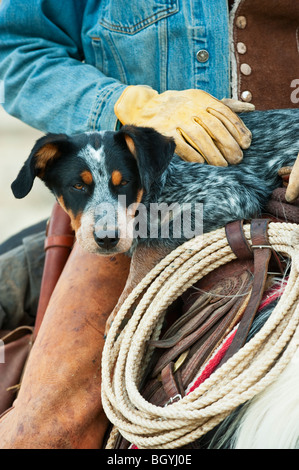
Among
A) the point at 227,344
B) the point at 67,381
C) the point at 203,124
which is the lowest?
the point at 67,381

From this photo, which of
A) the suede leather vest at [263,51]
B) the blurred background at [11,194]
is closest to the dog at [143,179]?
the suede leather vest at [263,51]

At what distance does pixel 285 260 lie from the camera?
5.70 feet

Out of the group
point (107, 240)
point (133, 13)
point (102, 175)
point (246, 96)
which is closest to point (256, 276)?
point (107, 240)

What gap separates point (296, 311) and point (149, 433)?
1.75 ft

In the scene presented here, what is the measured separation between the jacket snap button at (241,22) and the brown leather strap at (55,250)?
1.17 metres

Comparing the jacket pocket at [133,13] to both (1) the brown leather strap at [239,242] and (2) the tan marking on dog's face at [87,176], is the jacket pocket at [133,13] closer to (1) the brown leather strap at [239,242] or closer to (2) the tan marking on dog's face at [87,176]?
(2) the tan marking on dog's face at [87,176]

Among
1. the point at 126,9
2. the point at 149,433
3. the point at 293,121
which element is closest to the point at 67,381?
the point at 149,433

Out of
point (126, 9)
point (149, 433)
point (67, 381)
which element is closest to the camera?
point (149, 433)

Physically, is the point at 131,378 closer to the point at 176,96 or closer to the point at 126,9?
the point at 176,96

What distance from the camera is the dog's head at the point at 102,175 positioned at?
2.06 metres

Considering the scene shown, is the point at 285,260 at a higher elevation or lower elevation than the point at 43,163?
lower

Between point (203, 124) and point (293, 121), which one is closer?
point (203, 124)

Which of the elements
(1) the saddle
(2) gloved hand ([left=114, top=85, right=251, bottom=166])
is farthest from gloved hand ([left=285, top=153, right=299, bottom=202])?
(2) gloved hand ([left=114, top=85, right=251, bottom=166])
